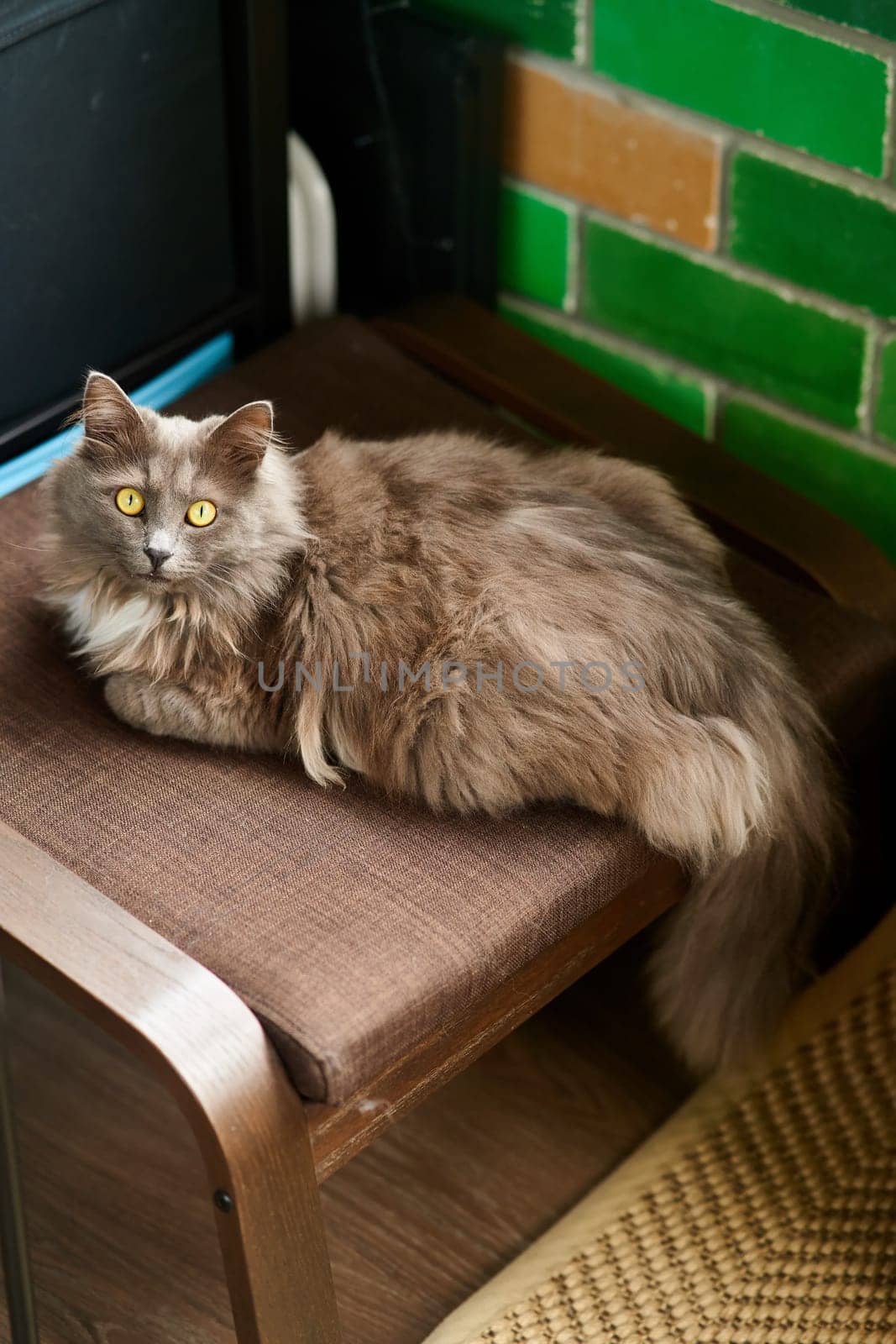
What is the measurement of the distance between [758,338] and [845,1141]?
89 centimetres

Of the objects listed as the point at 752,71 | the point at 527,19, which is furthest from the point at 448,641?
the point at 527,19

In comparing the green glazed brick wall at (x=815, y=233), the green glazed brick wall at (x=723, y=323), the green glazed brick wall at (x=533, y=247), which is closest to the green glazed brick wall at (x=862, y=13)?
the green glazed brick wall at (x=815, y=233)

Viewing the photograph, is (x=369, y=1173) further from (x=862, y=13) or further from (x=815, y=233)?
(x=862, y=13)

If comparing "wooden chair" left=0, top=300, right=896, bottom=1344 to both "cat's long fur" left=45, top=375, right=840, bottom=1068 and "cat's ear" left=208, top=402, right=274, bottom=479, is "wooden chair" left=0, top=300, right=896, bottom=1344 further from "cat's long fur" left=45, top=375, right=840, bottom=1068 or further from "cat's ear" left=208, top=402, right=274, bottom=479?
"cat's ear" left=208, top=402, right=274, bottom=479

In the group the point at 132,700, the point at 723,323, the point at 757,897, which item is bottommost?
the point at 757,897

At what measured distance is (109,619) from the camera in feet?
4.61

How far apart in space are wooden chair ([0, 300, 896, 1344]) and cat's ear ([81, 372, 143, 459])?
26cm

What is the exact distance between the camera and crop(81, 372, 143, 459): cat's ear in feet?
4.27

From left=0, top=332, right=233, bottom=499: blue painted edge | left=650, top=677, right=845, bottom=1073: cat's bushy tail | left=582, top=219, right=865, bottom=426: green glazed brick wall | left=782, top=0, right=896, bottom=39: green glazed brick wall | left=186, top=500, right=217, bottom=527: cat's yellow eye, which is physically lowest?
left=650, top=677, right=845, bottom=1073: cat's bushy tail

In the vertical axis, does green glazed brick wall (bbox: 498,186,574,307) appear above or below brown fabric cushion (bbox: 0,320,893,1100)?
above

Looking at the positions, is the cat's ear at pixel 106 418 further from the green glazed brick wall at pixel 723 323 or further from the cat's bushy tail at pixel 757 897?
the green glazed brick wall at pixel 723 323

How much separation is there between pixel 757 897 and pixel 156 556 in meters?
0.62

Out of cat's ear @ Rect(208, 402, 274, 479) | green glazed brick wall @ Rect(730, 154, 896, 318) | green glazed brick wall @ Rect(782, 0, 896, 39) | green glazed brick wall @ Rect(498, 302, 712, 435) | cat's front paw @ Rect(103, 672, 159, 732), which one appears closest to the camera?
cat's ear @ Rect(208, 402, 274, 479)

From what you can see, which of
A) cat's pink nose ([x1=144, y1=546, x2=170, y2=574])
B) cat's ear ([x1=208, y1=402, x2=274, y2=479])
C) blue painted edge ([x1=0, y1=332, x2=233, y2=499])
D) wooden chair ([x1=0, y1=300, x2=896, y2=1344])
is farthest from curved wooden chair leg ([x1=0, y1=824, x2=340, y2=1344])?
blue painted edge ([x1=0, y1=332, x2=233, y2=499])
